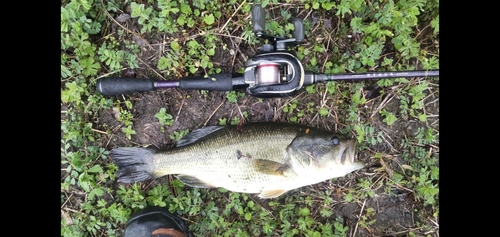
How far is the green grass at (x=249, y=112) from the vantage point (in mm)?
3525

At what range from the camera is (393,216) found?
363 cm

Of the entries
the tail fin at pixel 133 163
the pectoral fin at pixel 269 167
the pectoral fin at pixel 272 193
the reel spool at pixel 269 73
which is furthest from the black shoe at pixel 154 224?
the reel spool at pixel 269 73

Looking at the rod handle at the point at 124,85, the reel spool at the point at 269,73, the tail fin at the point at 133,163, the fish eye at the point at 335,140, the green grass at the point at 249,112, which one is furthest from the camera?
the green grass at the point at 249,112

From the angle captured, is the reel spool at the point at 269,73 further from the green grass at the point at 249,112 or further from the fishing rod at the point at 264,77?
the green grass at the point at 249,112

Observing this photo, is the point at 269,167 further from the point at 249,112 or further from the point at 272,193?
the point at 249,112

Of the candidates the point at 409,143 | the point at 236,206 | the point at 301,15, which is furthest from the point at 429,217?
the point at 301,15

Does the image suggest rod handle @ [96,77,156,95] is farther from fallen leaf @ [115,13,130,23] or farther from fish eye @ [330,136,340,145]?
fish eye @ [330,136,340,145]

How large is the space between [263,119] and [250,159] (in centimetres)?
50

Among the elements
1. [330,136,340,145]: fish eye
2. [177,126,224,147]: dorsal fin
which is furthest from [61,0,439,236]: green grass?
[330,136,340,145]: fish eye

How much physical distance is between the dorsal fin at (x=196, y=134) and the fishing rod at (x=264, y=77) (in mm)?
389

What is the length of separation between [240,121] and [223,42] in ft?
2.51

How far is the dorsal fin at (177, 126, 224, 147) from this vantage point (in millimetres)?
3457

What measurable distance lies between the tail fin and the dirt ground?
19cm
